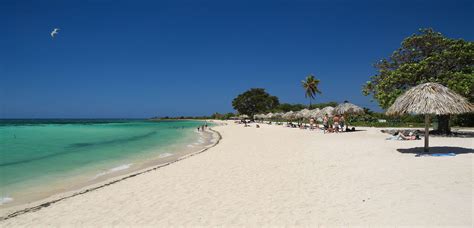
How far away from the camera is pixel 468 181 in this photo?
614 cm

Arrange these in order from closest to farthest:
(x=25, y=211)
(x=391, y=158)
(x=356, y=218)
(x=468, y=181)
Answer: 1. (x=356, y=218)
2. (x=25, y=211)
3. (x=468, y=181)
4. (x=391, y=158)

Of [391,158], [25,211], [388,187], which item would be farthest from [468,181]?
[25,211]

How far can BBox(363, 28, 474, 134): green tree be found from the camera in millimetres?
16406

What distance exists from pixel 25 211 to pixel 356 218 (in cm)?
585

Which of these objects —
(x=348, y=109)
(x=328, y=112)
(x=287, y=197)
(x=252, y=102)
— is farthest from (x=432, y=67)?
(x=252, y=102)

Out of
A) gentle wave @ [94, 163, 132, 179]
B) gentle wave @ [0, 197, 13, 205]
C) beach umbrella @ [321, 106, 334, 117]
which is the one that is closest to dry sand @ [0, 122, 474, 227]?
gentle wave @ [0, 197, 13, 205]

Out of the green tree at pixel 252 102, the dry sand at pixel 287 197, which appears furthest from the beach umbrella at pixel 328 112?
the green tree at pixel 252 102

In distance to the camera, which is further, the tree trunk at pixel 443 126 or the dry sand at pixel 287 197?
the tree trunk at pixel 443 126

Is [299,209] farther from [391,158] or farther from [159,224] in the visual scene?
[391,158]

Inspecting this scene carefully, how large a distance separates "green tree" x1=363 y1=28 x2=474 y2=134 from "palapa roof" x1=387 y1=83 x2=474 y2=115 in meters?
6.36

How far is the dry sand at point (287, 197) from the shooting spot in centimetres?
457

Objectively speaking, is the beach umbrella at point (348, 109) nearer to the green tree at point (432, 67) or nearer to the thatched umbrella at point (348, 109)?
the thatched umbrella at point (348, 109)

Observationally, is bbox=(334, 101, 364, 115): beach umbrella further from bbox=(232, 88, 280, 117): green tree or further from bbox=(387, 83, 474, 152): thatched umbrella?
bbox=(232, 88, 280, 117): green tree

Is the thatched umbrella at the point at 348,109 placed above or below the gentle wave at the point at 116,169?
above
